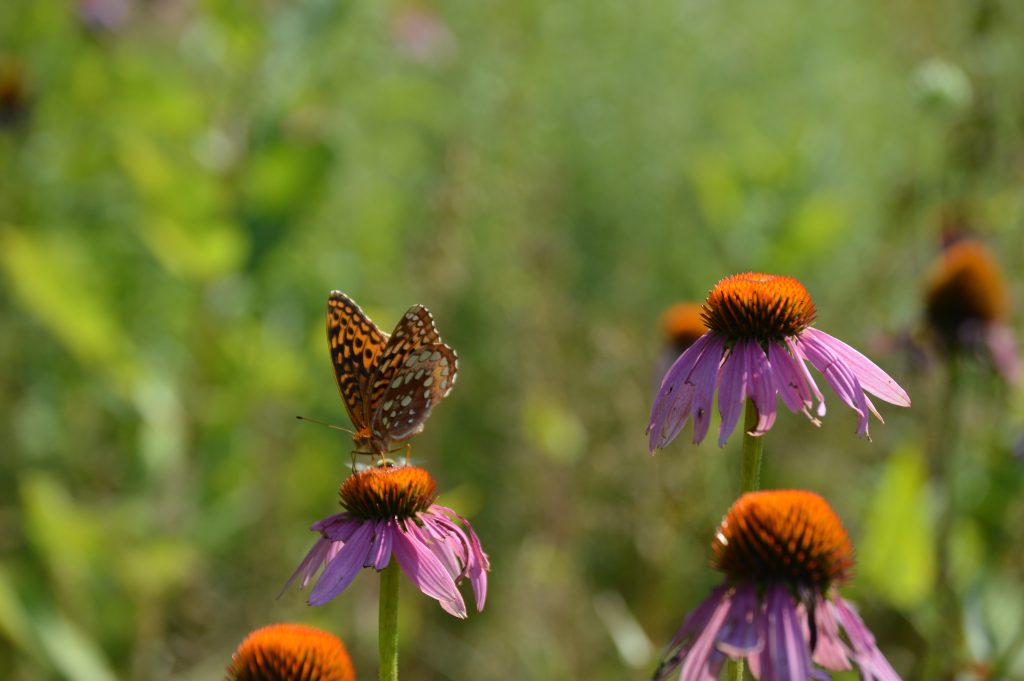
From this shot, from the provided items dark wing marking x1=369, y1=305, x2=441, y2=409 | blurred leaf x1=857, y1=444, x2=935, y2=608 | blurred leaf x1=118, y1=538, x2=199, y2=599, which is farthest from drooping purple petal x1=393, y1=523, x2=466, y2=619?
blurred leaf x1=118, y1=538, x2=199, y2=599

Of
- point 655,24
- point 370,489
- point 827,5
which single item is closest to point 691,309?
point 370,489

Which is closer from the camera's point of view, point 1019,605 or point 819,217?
point 1019,605

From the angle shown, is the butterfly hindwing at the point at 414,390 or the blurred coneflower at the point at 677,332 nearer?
the butterfly hindwing at the point at 414,390

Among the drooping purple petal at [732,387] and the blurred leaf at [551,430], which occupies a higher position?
the blurred leaf at [551,430]

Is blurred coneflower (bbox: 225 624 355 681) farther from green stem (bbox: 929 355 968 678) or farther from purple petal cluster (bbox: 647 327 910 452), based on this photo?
green stem (bbox: 929 355 968 678)

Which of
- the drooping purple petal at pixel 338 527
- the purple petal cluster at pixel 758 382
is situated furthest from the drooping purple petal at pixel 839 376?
the drooping purple petal at pixel 338 527

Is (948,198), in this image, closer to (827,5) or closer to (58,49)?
(827,5)

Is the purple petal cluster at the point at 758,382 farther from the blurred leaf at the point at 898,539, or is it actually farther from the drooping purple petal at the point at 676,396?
the blurred leaf at the point at 898,539
